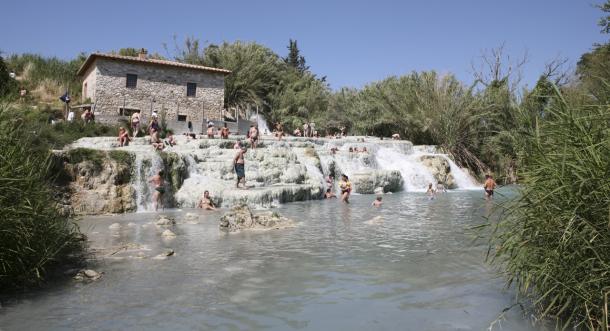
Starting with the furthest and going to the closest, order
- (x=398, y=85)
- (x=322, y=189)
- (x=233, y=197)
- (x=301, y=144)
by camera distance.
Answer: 1. (x=398, y=85)
2. (x=301, y=144)
3. (x=322, y=189)
4. (x=233, y=197)

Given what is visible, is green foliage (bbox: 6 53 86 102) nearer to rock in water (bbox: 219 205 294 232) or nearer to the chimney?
the chimney

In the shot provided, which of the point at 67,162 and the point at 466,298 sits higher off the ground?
the point at 67,162

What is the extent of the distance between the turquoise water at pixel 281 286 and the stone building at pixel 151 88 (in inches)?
751

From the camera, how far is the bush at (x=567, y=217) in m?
3.81

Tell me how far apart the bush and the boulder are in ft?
67.6

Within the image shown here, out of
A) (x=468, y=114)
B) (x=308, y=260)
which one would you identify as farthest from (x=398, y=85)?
(x=308, y=260)

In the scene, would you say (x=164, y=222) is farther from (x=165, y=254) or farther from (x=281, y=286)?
(x=281, y=286)

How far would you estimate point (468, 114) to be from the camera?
1293 inches

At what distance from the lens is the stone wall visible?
2764 cm

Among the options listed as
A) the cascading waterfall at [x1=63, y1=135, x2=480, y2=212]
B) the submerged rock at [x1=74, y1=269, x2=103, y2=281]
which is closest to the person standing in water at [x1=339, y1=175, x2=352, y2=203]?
the cascading waterfall at [x1=63, y1=135, x2=480, y2=212]

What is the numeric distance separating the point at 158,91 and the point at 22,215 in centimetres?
2538

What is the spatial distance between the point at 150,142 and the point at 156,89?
10.5 metres

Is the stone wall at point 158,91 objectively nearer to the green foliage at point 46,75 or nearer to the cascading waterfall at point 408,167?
the green foliage at point 46,75

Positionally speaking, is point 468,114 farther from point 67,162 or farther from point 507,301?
point 507,301
